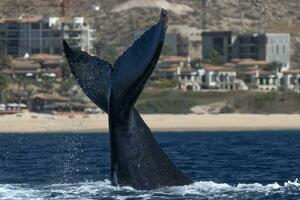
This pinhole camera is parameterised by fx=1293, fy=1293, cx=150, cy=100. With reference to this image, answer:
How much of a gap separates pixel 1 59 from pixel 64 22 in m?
15.5

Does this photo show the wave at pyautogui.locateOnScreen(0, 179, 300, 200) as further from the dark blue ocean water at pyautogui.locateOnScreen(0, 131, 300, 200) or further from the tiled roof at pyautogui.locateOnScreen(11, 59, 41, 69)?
the tiled roof at pyautogui.locateOnScreen(11, 59, 41, 69)

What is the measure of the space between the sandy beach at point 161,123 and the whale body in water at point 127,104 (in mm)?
77986

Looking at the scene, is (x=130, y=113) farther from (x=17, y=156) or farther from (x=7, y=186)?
(x=17, y=156)

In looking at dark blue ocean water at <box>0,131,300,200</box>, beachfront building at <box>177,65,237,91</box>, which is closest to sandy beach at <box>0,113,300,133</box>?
beachfront building at <box>177,65,237,91</box>

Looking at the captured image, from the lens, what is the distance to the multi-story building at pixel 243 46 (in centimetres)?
18788

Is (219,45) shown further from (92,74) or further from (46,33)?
(92,74)

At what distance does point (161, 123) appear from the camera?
124 m

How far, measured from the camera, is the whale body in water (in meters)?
33.6

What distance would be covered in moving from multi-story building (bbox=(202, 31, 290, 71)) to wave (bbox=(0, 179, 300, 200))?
485 ft

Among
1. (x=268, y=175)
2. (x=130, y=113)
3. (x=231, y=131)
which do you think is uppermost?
(x=130, y=113)

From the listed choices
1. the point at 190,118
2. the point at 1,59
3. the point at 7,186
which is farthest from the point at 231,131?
the point at 7,186

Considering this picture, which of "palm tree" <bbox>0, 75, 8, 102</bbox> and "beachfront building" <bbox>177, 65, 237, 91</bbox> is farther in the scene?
"beachfront building" <bbox>177, 65, 237, 91</bbox>

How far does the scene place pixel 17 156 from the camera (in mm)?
59812

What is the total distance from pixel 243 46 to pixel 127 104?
512ft
